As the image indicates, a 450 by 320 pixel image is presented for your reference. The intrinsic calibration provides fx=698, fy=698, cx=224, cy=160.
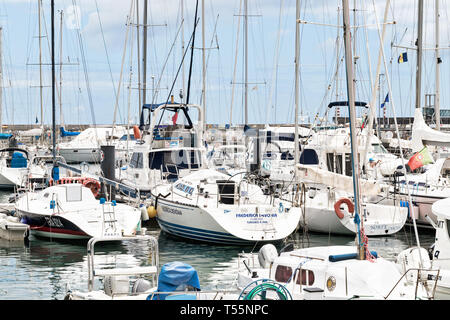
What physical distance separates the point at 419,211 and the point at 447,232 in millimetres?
9884

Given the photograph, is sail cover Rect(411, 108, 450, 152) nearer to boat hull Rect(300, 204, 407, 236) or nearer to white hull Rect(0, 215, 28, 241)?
boat hull Rect(300, 204, 407, 236)

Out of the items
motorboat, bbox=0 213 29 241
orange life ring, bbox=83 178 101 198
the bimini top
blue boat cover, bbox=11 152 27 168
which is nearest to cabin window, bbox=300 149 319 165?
orange life ring, bbox=83 178 101 198

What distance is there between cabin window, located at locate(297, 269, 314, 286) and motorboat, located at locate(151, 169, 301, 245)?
7.25 meters

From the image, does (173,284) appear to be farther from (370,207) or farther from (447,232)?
(370,207)

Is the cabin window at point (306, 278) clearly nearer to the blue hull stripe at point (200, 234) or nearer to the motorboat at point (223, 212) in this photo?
the motorboat at point (223, 212)

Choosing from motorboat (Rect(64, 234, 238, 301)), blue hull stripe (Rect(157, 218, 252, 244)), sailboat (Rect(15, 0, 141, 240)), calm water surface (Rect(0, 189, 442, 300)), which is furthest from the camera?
sailboat (Rect(15, 0, 141, 240))

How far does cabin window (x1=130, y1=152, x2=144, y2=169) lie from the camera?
26.8 meters

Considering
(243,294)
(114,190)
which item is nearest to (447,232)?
(243,294)

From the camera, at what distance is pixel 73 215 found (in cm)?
2027

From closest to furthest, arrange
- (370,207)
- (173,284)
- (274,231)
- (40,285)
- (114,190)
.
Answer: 1. (173,284)
2. (40,285)
3. (274,231)
4. (370,207)
5. (114,190)

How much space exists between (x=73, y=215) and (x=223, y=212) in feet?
14.6

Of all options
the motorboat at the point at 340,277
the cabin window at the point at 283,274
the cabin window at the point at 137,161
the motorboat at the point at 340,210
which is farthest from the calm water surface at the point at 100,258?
the cabin window at the point at 137,161

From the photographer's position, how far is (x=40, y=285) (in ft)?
51.3

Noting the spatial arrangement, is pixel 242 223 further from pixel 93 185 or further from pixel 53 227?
pixel 93 185
